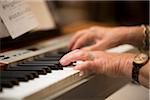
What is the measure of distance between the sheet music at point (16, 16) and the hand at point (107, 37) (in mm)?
223

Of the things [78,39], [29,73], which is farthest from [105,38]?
[29,73]

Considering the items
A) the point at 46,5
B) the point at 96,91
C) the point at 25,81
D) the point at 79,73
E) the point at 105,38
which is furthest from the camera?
the point at 46,5

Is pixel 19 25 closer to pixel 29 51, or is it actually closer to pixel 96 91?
pixel 29 51

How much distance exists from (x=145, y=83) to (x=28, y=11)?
1.51ft

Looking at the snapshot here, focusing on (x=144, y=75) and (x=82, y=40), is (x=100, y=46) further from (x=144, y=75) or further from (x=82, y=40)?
(x=144, y=75)

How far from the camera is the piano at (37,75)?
2.35 feet

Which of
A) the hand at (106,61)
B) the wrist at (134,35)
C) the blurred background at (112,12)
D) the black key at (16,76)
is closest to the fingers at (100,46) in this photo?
the wrist at (134,35)

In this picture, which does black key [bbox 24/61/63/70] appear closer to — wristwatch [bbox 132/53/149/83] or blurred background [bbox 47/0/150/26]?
wristwatch [bbox 132/53/149/83]

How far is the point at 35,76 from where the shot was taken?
83 cm

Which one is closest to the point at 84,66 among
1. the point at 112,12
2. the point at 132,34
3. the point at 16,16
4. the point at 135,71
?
the point at 135,71

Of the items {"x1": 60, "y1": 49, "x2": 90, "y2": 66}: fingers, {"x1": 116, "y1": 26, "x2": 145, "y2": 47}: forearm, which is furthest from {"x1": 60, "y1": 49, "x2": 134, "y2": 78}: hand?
{"x1": 116, "y1": 26, "x2": 145, "y2": 47}: forearm

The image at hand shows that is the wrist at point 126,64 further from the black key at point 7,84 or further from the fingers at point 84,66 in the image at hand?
the black key at point 7,84

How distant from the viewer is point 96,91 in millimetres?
1007

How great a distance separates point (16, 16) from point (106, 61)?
33 cm
